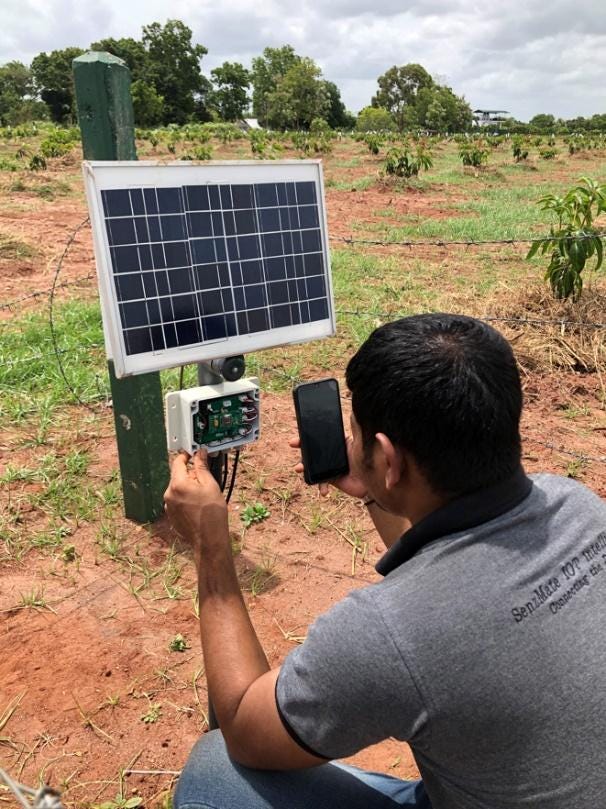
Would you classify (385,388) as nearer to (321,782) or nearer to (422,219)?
(321,782)

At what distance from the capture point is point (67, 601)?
273 cm

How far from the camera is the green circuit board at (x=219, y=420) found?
1.75 m

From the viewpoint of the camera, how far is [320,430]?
161cm

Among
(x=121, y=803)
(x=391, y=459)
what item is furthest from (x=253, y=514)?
(x=391, y=459)

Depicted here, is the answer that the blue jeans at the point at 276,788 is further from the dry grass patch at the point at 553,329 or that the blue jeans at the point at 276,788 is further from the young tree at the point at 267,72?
the young tree at the point at 267,72

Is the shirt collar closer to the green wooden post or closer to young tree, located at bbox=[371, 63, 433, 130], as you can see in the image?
the green wooden post

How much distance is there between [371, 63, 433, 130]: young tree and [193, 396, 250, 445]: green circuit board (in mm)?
70067

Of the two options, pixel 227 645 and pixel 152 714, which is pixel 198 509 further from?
pixel 152 714

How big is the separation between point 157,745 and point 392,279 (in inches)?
240

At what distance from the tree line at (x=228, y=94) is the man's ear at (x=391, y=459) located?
4863 cm

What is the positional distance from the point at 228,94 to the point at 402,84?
17285 mm

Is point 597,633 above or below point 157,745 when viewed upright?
above

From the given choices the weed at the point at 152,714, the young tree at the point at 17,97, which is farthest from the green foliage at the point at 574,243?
the young tree at the point at 17,97

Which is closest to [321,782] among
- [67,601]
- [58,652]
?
[58,652]
